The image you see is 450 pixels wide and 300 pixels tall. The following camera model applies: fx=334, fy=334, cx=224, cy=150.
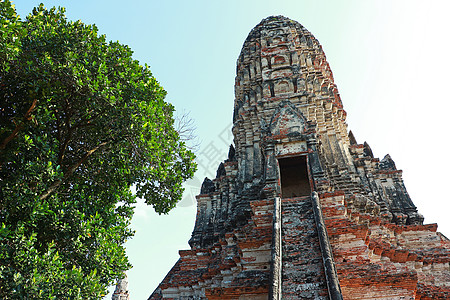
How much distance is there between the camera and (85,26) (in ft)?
22.4

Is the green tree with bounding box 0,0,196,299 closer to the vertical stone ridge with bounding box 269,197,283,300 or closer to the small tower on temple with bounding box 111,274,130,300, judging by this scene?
the vertical stone ridge with bounding box 269,197,283,300

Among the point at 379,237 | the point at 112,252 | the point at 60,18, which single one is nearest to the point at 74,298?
the point at 112,252

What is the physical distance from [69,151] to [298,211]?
5584mm

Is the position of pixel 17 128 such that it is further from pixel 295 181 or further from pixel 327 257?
pixel 295 181

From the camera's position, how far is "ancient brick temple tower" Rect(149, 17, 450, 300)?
6.54 metres

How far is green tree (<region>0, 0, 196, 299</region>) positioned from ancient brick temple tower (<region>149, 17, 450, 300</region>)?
2.75m

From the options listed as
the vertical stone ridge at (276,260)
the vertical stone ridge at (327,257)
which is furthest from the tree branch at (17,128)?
the vertical stone ridge at (327,257)

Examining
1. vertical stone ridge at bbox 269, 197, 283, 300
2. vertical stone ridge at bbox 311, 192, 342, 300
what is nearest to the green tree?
vertical stone ridge at bbox 269, 197, 283, 300

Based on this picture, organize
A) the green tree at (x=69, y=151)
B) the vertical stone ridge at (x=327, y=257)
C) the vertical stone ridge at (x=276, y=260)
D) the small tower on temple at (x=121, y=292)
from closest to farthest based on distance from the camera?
the green tree at (x=69, y=151)
the vertical stone ridge at (x=327, y=257)
the vertical stone ridge at (x=276, y=260)
the small tower on temple at (x=121, y=292)

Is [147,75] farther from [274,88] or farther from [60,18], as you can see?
[274,88]

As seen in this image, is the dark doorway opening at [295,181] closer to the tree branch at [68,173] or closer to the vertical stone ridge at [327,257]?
the vertical stone ridge at [327,257]

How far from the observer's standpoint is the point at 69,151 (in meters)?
7.00

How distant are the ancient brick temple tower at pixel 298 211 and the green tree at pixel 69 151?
2.75m

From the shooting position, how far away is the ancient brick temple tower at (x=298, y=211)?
21.4 feet
